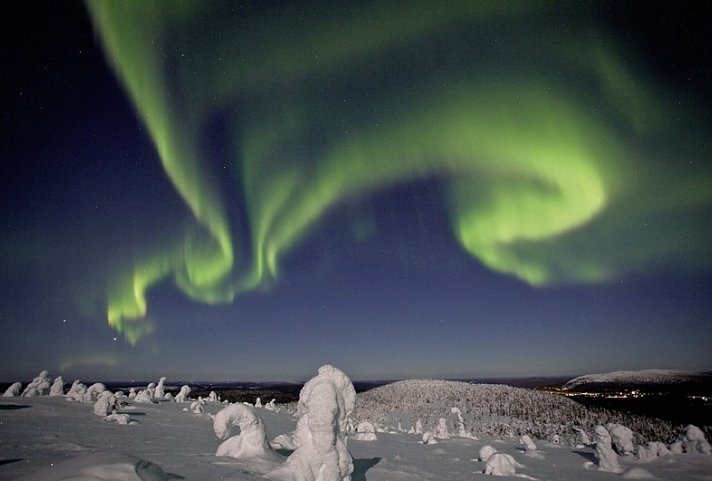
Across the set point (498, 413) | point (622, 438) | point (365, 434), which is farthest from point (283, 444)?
point (498, 413)

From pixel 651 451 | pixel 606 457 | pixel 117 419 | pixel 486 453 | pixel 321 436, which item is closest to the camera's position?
pixel 321 436

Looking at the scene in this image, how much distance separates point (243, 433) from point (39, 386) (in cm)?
3487

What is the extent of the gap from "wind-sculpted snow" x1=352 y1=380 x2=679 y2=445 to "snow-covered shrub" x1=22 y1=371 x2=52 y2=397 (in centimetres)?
3263

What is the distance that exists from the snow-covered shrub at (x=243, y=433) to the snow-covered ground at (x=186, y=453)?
24.3 inches

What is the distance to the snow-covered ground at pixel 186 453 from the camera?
42.5 feet

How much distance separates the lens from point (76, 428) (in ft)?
68.7

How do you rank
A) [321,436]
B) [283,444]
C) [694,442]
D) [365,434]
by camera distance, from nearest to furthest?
[321,436] < [283,444] < [694,442] < [365,434]

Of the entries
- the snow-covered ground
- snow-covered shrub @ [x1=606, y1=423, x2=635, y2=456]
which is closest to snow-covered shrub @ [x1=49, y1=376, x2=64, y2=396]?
the snow-covered ground

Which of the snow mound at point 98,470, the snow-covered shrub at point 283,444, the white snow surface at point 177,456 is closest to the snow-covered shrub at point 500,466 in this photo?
the white snow surface at point 177,456

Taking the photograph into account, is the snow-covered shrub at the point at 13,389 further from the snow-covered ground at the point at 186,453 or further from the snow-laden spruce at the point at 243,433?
the snow-laden spruce at the point at 243,433

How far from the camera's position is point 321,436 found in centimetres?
1301

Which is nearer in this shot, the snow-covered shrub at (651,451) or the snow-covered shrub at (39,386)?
the snow-covered shrub at (651,451)

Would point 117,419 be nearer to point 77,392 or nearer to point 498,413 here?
point 77,392

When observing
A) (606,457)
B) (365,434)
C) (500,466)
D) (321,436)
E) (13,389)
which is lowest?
(606,457)
